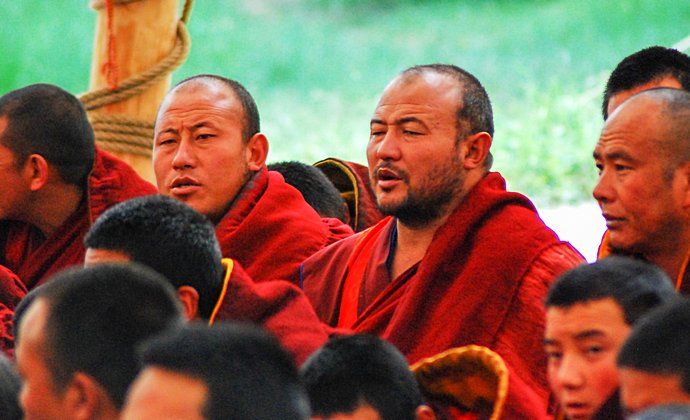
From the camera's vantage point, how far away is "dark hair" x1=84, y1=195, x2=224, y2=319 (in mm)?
3326

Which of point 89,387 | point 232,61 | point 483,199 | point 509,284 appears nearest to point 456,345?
point 509,284

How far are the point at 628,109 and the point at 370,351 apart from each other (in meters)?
1.24

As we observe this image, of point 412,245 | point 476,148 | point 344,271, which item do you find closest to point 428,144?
point 476,148

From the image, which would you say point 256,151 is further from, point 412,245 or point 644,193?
point 644,193

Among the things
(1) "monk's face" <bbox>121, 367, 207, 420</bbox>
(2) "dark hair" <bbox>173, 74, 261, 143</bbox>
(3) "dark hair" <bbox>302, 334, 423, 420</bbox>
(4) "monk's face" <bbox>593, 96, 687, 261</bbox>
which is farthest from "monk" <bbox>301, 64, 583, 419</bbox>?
(1) "monk's face" <bbox>121, 367, 207, 420</bbox>

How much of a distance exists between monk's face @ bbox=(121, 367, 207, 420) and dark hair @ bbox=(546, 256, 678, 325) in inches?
40.3

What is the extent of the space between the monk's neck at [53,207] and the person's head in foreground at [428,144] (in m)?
1.17

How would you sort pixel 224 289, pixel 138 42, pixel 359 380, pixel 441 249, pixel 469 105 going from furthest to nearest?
1. pixel 138 42
2. pixel 469 105
3. pixel 441 249
4. pixel 224 289
5. pixel 359 380

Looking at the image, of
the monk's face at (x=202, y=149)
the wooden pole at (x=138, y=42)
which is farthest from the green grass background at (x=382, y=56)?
the monk's face at (x=202, y=149)

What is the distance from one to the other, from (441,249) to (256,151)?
1.06 meters

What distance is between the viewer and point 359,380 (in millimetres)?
2936

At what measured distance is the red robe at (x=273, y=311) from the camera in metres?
3.41

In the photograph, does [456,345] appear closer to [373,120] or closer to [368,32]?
[373,120]

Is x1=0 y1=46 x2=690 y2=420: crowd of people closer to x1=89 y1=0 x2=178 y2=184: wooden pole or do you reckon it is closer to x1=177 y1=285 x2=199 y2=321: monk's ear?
x1=177 y1=285 x2=199 y2=321: monk's ear
